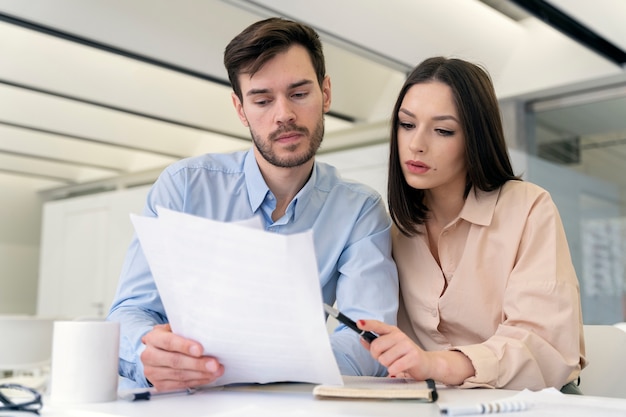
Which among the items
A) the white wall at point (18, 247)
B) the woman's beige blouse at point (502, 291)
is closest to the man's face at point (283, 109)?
the woman's beige blouse at point (502, 291)

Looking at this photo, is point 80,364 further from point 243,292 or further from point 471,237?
point 471,237

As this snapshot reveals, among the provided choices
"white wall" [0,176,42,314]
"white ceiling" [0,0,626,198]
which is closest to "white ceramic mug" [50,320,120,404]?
"white ceiling" [0,0,626,198]

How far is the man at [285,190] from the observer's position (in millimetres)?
1475

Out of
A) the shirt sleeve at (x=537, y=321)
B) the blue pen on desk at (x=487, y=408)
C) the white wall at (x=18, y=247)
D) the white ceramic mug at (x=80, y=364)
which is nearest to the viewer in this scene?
the blue pen on desk at (x=487, y=408)

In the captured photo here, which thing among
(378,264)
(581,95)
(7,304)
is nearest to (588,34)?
(581,95)

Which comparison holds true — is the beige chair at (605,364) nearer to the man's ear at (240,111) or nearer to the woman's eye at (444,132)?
the woman's eye at (444,132)

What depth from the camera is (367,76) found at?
473 centimetres

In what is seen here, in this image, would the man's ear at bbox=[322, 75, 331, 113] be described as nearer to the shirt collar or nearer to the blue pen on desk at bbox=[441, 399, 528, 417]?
the shirt collar

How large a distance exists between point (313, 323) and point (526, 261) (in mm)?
704

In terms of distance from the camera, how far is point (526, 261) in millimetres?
1423

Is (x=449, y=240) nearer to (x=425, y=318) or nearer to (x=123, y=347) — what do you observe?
(x=425, y=318)

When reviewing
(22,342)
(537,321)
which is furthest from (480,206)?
(22,342)

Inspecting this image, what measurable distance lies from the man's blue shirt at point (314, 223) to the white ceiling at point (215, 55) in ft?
5.74

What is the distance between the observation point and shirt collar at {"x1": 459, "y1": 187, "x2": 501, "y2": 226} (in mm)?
1511
